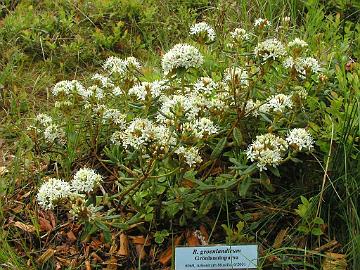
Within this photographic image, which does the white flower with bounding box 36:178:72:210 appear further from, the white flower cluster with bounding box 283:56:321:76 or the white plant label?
the white flower cluster with bounding box 283:56:321:76

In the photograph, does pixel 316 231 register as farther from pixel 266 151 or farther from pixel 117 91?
pixel 117 91

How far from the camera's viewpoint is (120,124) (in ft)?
8.00

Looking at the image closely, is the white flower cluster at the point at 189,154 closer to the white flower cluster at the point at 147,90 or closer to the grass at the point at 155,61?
the white flower cluster at the point at 147,90

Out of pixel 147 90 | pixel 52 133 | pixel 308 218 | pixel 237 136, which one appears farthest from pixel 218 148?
pixel 52 133

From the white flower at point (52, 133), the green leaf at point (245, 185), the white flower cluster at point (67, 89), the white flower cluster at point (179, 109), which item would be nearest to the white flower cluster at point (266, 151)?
the green leaf at point (245, 185)

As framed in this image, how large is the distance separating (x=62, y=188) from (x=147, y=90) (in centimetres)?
47

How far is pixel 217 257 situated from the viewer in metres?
2.11

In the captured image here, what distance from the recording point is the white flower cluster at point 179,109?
200 cm

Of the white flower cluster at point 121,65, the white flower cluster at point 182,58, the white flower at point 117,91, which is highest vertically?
the white flower cluster at point 121,65

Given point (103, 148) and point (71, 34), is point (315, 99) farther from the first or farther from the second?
point (71, 34)

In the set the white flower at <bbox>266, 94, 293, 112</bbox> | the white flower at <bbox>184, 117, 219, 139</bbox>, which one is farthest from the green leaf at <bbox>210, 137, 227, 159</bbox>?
the white flower at <bbox>266, 94, 293, 112</bbox>

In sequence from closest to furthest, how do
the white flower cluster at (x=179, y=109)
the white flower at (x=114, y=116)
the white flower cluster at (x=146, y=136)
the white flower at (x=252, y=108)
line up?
the white flower cluster at (x=146, y=136) < the white flower cluster at (x=179, y=109) < the white flower at (x=252, y=108) < the white flower at (x=114, y=116)

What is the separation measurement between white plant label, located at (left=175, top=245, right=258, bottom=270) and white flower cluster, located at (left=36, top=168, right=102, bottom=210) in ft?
1.31

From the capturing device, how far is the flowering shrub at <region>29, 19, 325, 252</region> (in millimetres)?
1985
